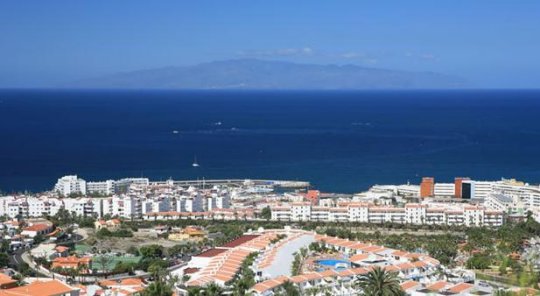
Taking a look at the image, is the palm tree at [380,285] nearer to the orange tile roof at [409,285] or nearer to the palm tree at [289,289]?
the palm tree at [289,289]

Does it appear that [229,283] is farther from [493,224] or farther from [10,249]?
[493,224]

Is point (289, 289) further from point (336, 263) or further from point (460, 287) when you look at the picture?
point (336, 263)

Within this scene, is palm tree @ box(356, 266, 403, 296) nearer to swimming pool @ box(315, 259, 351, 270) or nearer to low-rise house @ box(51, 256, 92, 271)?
swimming pool @ box(315, 259, 351, 270)

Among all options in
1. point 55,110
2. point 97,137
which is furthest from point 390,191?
point 55,110

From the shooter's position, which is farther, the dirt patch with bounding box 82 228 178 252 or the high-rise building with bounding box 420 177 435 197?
the high-rise building with bounding box 420 177 435 197

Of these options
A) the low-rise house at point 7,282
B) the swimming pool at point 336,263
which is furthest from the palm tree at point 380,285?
the low-rise house at point 7,282

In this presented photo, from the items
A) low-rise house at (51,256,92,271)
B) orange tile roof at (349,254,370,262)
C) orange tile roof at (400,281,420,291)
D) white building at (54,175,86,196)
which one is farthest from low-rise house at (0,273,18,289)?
white building at (54,175,86,196)
